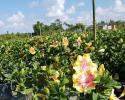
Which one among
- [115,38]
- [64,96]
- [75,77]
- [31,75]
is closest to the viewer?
[75,77]

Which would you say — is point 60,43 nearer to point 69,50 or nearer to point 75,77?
point 69,50

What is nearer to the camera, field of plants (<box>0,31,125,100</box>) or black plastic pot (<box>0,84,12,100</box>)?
field of plants (<box>0,31,125,100</box>)

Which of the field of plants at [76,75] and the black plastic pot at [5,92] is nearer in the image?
the field of plants at [76,75]

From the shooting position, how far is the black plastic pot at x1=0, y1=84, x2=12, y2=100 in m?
5.27

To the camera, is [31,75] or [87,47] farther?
[87,47]

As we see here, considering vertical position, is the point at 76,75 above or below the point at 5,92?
above

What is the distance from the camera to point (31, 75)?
13.0ft

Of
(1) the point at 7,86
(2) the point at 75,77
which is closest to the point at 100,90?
(2) the point at 75,77

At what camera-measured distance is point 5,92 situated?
5488 millimetres

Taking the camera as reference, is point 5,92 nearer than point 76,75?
No

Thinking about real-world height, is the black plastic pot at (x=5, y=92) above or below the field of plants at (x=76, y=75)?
below

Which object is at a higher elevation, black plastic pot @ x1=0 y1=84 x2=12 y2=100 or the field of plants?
the field of plants

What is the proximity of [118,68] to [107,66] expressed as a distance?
0.20 m

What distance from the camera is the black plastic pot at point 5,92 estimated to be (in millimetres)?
5266
